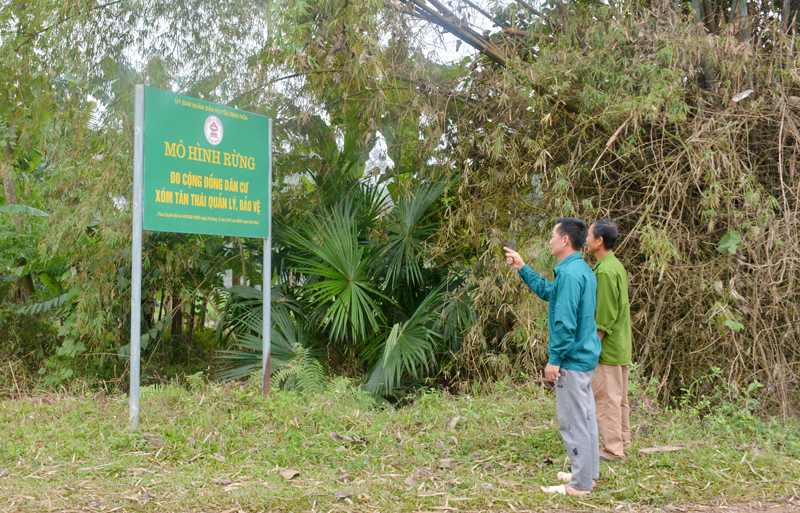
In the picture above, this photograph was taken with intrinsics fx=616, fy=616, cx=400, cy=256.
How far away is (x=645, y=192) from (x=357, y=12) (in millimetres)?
3068

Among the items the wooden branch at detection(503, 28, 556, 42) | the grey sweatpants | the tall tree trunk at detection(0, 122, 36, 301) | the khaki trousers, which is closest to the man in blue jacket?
the grey sweatpants

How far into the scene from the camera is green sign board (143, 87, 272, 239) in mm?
4867

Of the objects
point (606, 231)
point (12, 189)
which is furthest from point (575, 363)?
point (12, 189)

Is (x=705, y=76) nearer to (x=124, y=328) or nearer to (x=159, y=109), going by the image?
(x=159, y=109)

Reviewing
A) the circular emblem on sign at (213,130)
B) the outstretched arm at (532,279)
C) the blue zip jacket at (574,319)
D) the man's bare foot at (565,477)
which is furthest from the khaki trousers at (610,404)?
the circular emblem on sign at (213,130)

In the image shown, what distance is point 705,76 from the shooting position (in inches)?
223

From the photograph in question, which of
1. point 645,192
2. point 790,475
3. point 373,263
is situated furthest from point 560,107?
point 790,475

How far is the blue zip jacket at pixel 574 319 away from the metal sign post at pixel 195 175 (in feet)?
9.56

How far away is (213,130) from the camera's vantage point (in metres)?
5.28

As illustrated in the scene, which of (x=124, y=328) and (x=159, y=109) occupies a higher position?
(x=159, y=109)

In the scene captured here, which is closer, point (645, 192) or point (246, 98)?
point (645, 192)

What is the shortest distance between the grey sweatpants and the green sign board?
10.3 ft

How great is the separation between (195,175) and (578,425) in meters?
3.54

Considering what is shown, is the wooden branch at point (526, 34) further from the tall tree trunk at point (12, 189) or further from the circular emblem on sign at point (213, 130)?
the tall tree trunk at point (12, 189)
